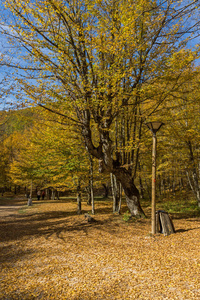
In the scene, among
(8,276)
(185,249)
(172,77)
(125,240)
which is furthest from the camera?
(172,77)

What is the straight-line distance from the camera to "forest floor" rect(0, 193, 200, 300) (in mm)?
2963

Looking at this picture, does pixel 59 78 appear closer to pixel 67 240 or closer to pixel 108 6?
pixel 108 6

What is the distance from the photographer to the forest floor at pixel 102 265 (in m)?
2.96

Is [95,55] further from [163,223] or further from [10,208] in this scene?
[10,208]

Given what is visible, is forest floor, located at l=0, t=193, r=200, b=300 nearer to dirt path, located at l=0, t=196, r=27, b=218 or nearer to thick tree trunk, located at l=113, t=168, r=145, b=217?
thick tree trunk, located at l=113, t=168, r=145, b=217

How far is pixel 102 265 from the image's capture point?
392 centimetres

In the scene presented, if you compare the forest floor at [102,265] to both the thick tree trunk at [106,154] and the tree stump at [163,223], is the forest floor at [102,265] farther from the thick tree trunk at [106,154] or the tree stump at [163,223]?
the thick tree trunk at [106,154]

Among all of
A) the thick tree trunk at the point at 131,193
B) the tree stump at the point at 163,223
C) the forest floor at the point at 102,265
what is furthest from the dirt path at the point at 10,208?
the tree stump at the point at 163,223

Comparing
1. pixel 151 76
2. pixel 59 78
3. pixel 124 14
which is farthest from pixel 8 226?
pixel 124 14

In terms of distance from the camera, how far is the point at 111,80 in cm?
582

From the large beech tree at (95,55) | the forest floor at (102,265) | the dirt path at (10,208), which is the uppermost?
the large beech tree at (95,55)

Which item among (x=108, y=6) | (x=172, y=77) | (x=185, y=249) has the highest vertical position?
(x=108, y=6)

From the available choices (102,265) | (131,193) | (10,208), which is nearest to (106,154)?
(131,193)

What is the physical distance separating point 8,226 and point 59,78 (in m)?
7.11
